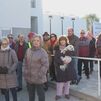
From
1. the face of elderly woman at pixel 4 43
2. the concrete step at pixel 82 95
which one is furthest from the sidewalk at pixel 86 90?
the face of elderly woman at pixel 4 43

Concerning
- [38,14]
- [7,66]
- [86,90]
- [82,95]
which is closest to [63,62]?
[82,95]

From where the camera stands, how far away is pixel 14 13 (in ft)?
74.0

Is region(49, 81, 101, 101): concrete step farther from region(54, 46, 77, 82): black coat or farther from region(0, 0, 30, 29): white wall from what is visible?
region(0, 0, 30, 29): white wall

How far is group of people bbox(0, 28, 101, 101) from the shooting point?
783 cm

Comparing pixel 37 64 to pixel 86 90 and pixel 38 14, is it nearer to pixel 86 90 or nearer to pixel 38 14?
pixel 86 90

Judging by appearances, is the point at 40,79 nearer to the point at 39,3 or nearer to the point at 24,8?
the point at 24,8

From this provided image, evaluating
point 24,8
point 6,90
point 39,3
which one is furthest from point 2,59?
point 39,3

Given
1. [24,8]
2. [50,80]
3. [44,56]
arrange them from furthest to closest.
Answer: [24,8] → [50,80] → [44,56]

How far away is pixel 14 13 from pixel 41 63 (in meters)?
15.1

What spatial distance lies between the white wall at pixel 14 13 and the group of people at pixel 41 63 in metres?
10.5

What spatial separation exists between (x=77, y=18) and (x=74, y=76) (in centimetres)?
4528

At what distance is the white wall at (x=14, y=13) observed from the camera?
22.0 metres

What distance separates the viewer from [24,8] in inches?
915

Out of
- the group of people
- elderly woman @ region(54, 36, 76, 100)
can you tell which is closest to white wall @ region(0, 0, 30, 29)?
the group of people
